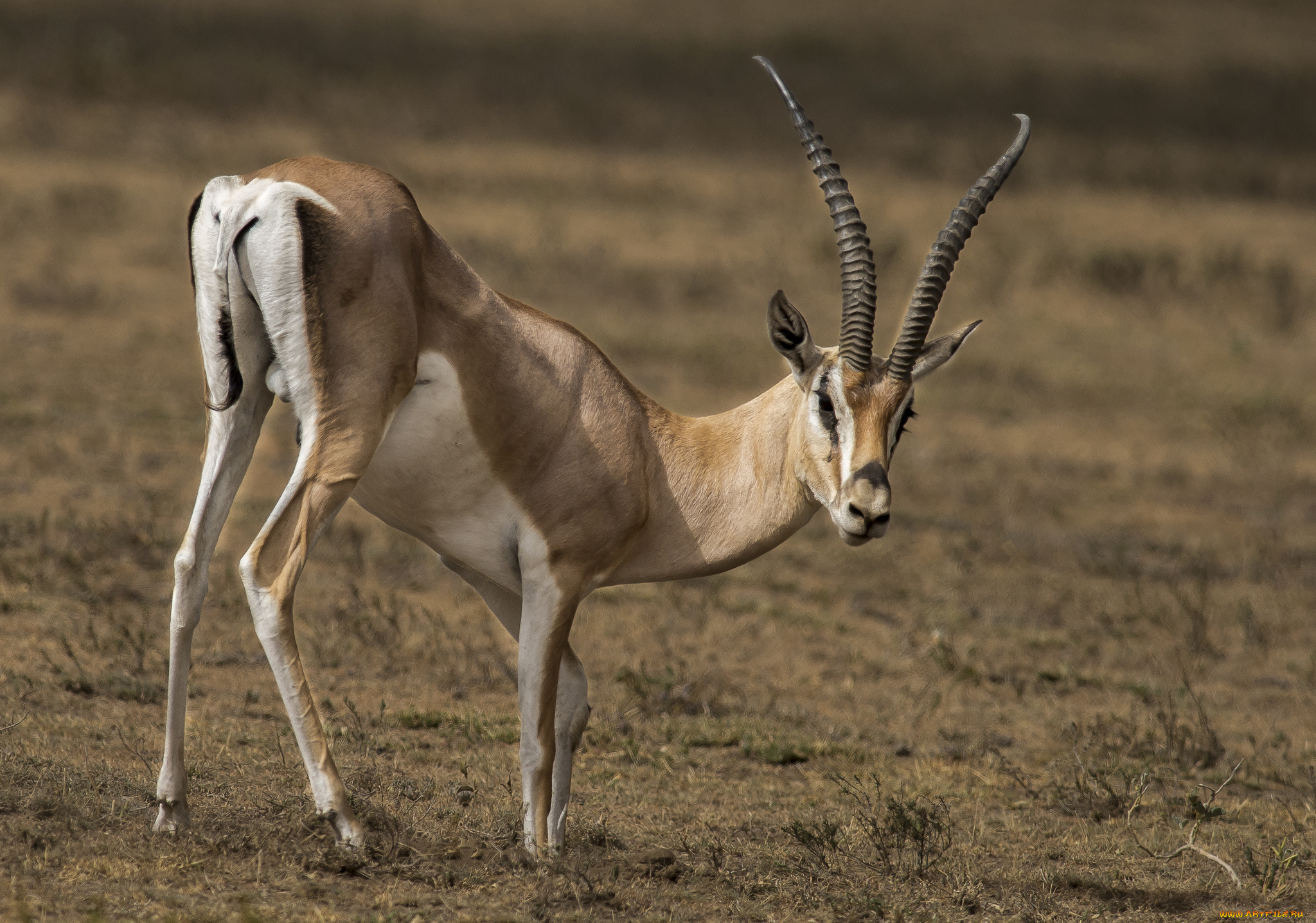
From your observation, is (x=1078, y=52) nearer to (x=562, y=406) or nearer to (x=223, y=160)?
(x=223, y=160)

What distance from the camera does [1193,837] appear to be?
19.9 feet

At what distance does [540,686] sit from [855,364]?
1636 millimetres

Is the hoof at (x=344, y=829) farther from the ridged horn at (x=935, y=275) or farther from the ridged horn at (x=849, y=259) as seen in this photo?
the ridged horn at (x=935, y=275)

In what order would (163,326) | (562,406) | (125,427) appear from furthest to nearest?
(163,326) → (125,427) → (562,406)

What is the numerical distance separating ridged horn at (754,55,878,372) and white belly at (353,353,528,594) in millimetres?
1361

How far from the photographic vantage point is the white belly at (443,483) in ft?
16.5

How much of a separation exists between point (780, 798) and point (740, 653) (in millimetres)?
2026

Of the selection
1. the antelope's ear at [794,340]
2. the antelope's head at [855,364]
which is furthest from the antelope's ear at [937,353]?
the antelope's ear at [794,340]

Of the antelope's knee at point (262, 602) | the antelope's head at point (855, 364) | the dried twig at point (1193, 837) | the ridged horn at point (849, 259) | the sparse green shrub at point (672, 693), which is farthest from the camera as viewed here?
the sparse green shrub at point (672, 693)

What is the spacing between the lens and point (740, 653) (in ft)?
28.2

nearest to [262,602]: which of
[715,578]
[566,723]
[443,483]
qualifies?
[443,483]

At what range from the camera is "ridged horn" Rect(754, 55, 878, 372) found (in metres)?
5.21

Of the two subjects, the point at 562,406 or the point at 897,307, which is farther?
the point at 897,307

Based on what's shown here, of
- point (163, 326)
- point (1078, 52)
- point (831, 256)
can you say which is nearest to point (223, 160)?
point (163, 326)
